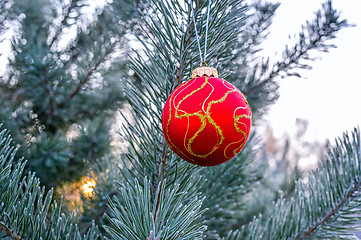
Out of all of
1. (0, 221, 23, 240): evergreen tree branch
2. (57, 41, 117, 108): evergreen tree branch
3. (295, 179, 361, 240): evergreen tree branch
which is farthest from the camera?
(57, 41, 117, 108): evergreen tree branch

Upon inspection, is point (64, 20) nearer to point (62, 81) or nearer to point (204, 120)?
point (62, 81)

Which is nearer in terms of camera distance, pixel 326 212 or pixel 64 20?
pixel 326 212

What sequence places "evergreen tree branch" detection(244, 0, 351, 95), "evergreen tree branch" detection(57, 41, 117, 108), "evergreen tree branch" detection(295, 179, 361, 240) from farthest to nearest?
"evergreen tree branch" detection(57, 41, 117, 108) < "evergreen tree branch" detection(244, 0, 351, 95) < "evergreen tree branch" detection(295, 179, 361, 240)

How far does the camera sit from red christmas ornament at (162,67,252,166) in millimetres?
374

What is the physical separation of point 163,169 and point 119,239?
0.47ft

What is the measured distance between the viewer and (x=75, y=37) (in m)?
0.92

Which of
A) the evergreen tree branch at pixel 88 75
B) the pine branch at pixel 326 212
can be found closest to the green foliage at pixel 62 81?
the evergreen tree branch at pixel 88 75

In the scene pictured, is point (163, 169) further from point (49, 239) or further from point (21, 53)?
point (21, 53)

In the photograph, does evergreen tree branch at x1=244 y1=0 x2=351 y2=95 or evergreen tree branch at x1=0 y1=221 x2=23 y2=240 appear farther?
evergreen tree branch at x1=244 y1=0 x2=351 y2=95

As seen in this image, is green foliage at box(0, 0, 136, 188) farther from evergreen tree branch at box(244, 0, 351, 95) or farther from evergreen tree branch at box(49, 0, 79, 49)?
evergreen tree branch at box(244, 0, 351, 95)

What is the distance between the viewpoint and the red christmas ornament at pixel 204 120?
374mm

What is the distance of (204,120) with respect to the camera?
0.37m

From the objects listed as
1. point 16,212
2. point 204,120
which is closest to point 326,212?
point 204,120

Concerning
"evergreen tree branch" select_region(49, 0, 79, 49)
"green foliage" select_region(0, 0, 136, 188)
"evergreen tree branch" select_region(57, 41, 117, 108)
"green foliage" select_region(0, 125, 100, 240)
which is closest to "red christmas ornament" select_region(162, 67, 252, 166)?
"green foliage" select_region(0, 125, 100, 240)
